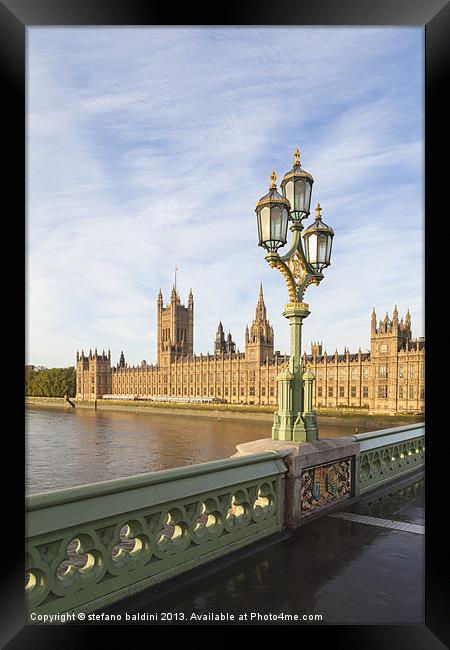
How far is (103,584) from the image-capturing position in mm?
3383

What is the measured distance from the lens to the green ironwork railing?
272 inches

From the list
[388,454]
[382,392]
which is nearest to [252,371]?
[382,392]

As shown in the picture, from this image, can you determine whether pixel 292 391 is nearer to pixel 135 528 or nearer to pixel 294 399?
pixel 294 399

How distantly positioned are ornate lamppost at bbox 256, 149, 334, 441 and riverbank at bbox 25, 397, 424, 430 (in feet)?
131

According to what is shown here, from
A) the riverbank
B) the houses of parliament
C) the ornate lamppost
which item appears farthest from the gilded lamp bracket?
the riverbank

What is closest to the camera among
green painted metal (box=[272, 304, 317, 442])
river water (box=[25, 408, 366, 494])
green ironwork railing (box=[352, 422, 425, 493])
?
green painted metal (box=[272, 304, 317, 442])

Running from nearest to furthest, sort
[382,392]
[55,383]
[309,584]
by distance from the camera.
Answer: [309,584] → [382,392] → [55,383]

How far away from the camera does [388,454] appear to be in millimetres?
7633

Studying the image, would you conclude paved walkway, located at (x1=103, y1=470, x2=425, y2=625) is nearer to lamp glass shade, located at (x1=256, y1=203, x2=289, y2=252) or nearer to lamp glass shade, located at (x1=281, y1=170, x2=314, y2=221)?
lamp glass shade, located at (x1=256, y1=203, x2=289, y2=252)

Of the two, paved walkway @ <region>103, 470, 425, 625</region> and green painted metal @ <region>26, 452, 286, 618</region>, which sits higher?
green painted metal @ <region>26, 452, 286, 618</region>

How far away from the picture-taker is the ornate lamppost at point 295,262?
5.59m

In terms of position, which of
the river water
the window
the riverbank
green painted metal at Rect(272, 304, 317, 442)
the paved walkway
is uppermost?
green painted metal at Rect(272, 304, 317, 442)

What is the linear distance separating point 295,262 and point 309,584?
4.01 meters
